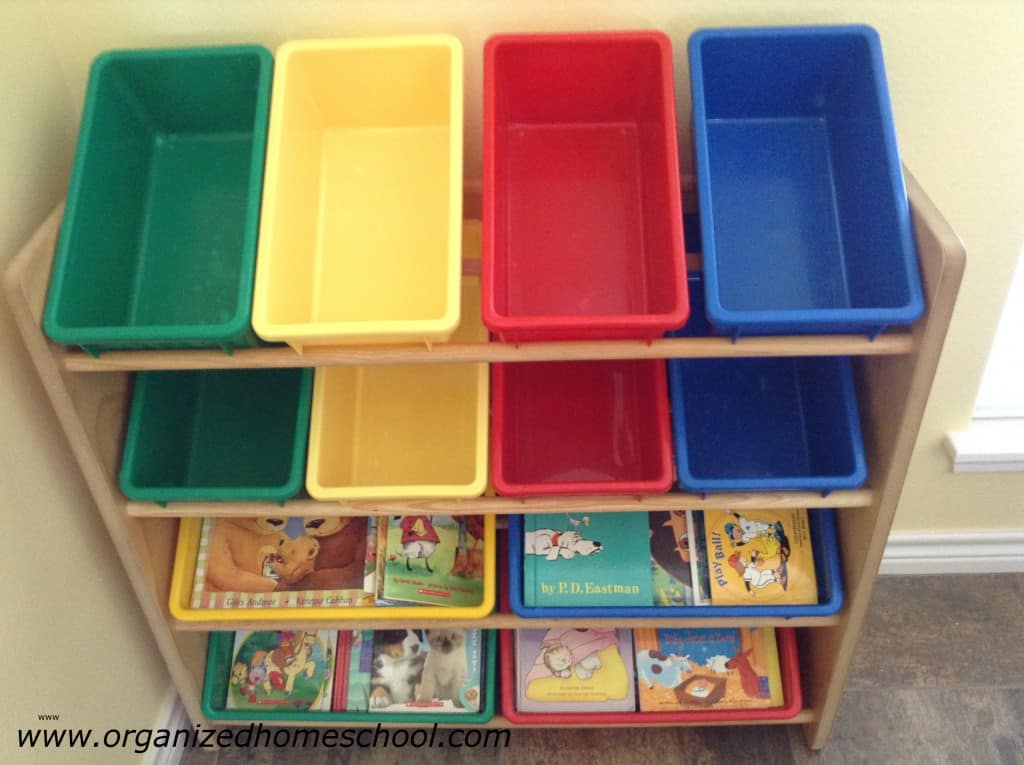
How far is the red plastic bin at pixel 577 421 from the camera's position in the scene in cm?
127

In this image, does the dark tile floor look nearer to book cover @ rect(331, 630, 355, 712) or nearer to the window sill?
book cover @ rect(331, 630, 355, 712)

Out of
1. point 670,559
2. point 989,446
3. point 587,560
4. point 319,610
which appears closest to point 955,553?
point 989,446

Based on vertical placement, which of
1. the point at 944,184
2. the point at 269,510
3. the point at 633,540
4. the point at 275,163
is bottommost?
the point at 633,540

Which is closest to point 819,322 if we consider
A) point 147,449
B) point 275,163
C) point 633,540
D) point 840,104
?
point 840,104

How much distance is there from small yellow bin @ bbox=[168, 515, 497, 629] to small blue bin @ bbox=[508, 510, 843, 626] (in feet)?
0.12

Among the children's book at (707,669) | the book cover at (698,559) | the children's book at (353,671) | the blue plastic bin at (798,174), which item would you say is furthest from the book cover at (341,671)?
the blue plastic bin at (798,174)

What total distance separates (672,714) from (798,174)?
0.93 metres

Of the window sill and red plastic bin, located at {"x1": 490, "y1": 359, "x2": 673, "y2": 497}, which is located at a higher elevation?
red plastic bin, located at {"x1": 490, "y1": 359, "x2": 673, "y2": 497}

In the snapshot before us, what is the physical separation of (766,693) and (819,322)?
779 mm

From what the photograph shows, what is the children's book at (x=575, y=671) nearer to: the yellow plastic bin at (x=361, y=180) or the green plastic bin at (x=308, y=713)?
the green plastic bin at (x=308, y=713)

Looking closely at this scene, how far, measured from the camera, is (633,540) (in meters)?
1.34

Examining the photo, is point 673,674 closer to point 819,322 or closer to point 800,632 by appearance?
point 800,632

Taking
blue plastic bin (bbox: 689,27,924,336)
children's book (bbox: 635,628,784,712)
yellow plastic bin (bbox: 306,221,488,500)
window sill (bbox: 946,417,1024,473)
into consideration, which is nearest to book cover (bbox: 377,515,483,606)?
yellow plastic bin (bbox: 306,221,488,500)

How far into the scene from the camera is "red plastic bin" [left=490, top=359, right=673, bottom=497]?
1.27m
